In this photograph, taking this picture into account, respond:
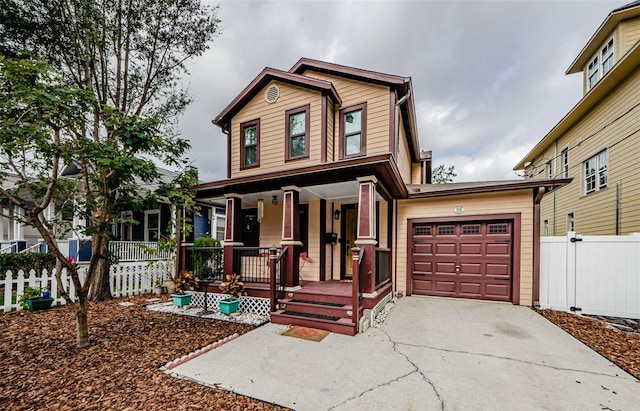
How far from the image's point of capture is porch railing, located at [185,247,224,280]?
7066 millimetres

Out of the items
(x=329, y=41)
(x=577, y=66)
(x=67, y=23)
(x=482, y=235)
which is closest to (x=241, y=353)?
(x=482, y=235)

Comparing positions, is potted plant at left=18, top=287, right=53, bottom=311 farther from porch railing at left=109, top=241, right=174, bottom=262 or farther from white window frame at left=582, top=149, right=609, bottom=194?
white window frame at left=582, top=149, right=609, bottom=194

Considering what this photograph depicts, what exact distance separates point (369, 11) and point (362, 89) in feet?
9.33

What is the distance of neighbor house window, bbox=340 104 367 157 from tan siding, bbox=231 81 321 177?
761mm

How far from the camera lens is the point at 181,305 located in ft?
21.7

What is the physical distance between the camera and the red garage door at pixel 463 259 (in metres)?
6.65

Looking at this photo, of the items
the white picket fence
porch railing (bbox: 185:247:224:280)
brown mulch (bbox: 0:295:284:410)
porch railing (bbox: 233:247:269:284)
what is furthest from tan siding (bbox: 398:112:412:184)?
the white picket fence

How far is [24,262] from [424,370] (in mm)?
11704

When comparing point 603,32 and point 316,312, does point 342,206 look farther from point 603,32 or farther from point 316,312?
point 603,32

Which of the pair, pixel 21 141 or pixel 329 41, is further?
pixel 329 41

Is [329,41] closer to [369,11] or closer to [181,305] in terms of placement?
[369,11]

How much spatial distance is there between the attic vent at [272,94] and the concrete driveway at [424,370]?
6127 mm

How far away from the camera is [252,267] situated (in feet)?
23.0

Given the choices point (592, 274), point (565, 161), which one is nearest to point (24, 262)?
point (592, 274)
